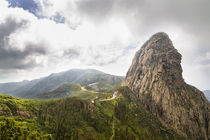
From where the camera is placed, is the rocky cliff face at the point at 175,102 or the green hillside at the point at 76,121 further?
the rocky cliff face at the point at 175,102

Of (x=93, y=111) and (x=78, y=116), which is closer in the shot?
(x=78, y=116)

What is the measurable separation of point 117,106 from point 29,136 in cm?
11691

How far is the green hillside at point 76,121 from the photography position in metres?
85.6

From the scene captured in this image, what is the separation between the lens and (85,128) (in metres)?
115

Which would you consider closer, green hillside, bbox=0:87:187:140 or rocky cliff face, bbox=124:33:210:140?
green hillside, bbox=0:87:187:140

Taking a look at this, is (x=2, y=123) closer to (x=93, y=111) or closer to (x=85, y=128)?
(x=85, y=128)

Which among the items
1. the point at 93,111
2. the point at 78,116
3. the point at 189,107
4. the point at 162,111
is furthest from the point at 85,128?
the point at 189,107

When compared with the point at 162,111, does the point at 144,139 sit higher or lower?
lower

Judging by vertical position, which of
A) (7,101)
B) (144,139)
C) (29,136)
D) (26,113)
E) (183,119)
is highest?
(7,101)

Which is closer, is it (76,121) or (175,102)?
(76,121)

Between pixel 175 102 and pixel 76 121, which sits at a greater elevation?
pixel 175 102

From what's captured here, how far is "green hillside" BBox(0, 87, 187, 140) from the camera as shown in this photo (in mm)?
85625

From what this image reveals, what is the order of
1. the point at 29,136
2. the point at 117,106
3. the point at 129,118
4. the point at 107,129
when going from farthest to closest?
the point at 117,106 → the point at 129,118 → the point at 107,129 → the point at 29,136

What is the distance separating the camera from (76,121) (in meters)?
118
